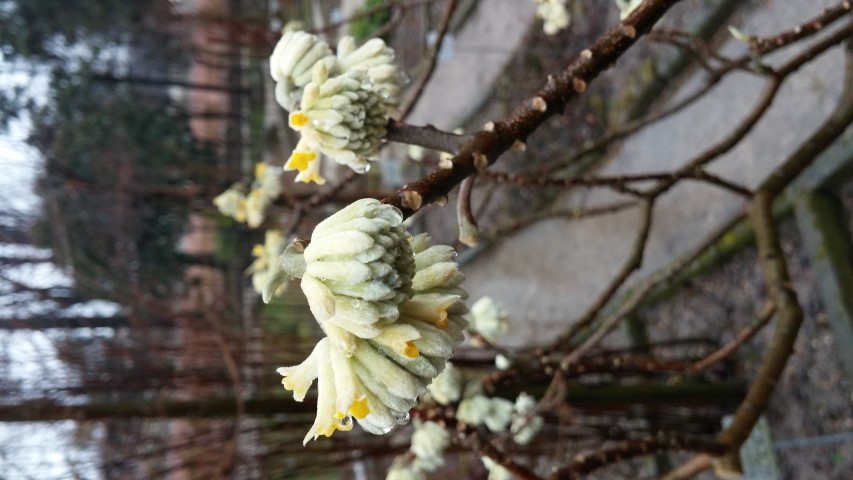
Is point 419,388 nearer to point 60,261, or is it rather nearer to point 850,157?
point 850,157

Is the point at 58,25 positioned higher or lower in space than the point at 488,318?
higher

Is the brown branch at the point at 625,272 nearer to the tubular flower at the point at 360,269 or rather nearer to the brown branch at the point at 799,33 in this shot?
the brown branch at the point at 799,33

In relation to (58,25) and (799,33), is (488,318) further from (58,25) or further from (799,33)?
(58,25)

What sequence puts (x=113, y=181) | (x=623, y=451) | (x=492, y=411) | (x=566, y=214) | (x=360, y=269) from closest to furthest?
(x=360, y=269)
(x=623, y=451)
(x=492, y=411)
(x=566, y=214)
(x=113, y=181)

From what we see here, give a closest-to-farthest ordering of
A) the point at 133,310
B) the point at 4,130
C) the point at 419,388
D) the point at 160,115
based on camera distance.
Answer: the point at 419,388 → the point at 133,310 → the point at 4,130 → the point at 160,115

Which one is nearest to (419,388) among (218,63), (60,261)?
(60,261)

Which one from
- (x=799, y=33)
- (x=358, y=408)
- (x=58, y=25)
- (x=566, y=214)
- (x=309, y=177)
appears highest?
(x=58, y=25)

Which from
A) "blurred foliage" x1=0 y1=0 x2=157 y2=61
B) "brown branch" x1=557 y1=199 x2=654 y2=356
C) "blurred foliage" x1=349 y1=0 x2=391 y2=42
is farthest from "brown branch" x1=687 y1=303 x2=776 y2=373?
"blurred foliage" x1=0 y1=0 x2=157 y2=61

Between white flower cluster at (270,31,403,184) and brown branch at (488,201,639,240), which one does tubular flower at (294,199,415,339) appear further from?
brown branch at (488,201,639,240)

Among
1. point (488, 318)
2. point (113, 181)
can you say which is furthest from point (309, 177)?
point (113, 181)
